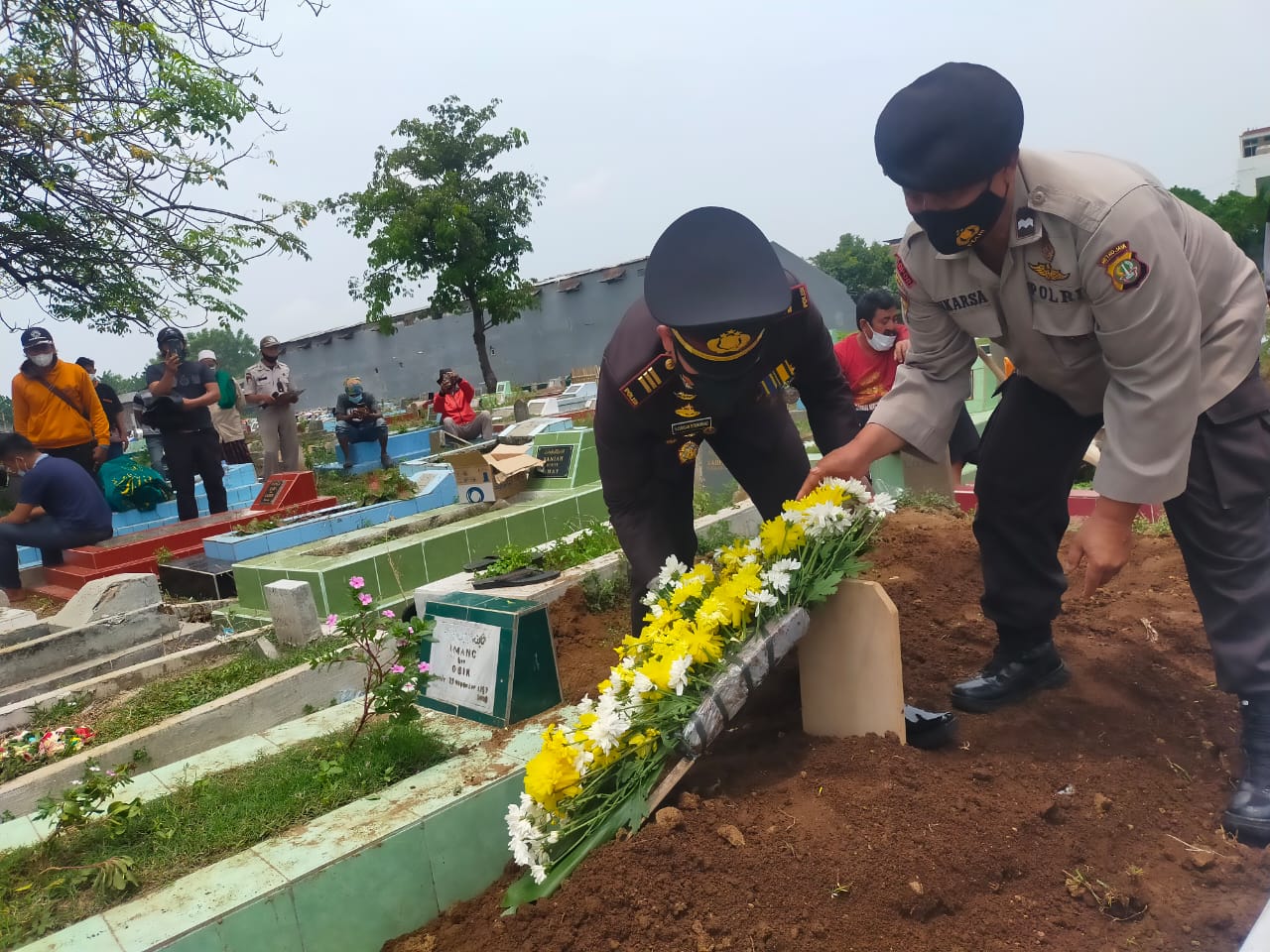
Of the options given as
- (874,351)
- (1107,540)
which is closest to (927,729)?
(1107,540)

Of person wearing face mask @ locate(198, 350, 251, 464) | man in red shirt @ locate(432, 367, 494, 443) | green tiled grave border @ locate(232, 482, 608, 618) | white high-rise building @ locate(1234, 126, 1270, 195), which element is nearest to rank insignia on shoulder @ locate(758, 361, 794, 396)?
green tiled grave border @ locate(232, 482, 608, 618)

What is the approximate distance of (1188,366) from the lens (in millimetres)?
1896

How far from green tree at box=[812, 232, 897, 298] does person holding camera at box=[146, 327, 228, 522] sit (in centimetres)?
4145

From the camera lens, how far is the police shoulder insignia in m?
1.85

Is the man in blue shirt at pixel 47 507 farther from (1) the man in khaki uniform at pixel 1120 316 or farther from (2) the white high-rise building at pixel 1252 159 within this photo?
(2) the white high-rise building at pixel 1252 159

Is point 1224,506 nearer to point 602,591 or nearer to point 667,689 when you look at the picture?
point 667,689

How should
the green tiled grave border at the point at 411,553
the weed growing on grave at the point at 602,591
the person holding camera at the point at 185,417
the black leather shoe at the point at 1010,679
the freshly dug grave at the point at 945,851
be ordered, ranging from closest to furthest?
the freshly dug grave at the point at 945,851, the black leather shoe at the point at 1010,679, the weed growing on grave at the point at 602,591, the green tiled grave border at the point at 411,553, the person holding camera at the point at 185,417

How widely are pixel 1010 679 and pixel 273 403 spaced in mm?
9458

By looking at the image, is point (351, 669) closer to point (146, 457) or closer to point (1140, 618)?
point (1140, 618)

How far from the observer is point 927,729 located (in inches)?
92.9

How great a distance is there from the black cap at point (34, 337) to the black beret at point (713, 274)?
709 cm

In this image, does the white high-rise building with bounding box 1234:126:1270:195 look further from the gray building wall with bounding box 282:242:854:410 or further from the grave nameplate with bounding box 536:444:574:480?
the grave nameplate with bounding box 536:444:574:480

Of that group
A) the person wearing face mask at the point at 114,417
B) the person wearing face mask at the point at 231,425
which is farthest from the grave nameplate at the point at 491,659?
the person wearing face mask at the point at 114,417

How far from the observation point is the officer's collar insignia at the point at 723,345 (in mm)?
2270
